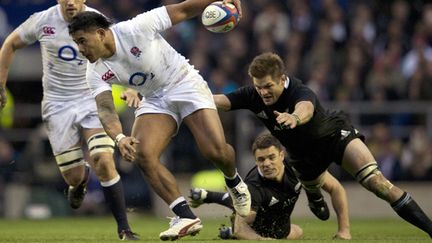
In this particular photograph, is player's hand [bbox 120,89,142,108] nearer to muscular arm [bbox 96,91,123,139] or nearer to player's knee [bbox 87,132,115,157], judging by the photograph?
muscular arm [bbox 96,91,123,139]

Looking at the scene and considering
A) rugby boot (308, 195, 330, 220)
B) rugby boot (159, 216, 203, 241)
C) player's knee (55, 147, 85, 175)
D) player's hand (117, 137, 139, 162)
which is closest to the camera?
player's hand (117, 137, 139, 162)

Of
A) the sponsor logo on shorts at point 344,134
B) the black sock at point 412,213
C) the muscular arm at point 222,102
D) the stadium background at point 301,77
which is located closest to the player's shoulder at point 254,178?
the muscular arm at point 222,102

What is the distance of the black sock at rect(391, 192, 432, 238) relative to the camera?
1141 centimetres

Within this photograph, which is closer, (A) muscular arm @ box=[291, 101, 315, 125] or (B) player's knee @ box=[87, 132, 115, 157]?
(A) muscular arm @ box=[291, 101, 315, 125]

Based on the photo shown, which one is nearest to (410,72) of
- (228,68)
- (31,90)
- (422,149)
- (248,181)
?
(422,149)

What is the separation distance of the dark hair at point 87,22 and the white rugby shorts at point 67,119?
7.83ft

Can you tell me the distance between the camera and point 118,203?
12.7 m

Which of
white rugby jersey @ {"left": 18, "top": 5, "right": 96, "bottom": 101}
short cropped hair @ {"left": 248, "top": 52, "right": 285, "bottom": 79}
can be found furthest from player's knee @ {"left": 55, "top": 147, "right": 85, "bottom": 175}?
short cropped hair @ {"left": 248, "top": 52, "right": 285, "bottom": 79}

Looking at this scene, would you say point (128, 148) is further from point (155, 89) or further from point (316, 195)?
point (316, 195)

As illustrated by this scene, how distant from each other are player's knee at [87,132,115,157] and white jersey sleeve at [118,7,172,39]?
1.92 m

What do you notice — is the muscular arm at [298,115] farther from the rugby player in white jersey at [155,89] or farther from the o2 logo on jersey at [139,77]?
the o2 logo on jersey at [139,77]

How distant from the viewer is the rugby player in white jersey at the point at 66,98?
1287 centimetres

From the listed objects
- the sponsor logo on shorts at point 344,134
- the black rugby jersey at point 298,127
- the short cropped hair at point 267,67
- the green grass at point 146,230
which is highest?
the short cropped hair at point 267,67

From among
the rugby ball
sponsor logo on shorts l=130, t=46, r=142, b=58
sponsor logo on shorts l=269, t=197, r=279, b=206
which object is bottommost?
sponsor logo on shorts l=269, t=197, r=279, b=206
